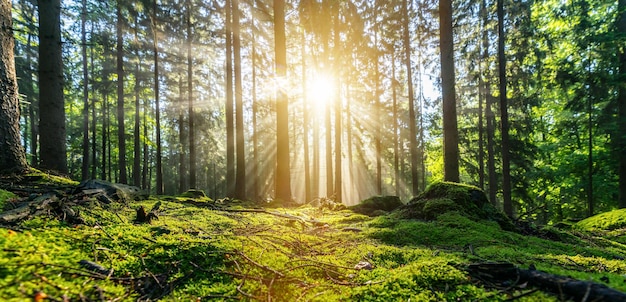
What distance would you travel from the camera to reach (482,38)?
1373 centimetres

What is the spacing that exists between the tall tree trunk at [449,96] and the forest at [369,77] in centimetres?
3

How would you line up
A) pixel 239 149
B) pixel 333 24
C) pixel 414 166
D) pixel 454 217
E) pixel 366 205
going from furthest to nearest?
pixel 414 166
pixel 333 24
pixel 239 149
pixel 366 205
pixel 454 217

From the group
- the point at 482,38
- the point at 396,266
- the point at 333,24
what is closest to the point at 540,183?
the point at 482,38

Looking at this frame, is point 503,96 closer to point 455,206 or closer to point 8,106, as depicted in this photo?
point 455,206

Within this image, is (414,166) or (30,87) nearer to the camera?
(414,166)

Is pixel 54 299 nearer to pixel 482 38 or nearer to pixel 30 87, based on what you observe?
pixel 482 38

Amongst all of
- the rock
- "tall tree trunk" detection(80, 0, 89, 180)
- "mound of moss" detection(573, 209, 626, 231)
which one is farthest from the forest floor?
"tall tree trunk" detection(80, 0, 89, 180)

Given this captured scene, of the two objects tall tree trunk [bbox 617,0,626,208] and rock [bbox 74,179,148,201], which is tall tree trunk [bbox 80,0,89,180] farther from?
tall tree trunk [bbox 617,0,626,208]

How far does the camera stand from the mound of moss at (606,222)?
7578 mm

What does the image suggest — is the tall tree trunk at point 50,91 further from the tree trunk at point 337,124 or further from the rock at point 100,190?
the tree trunk at point 337,124

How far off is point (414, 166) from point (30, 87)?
88.2 feet

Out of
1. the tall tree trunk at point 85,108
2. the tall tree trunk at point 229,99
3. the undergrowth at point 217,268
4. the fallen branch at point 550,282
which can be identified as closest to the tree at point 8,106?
the undergrowth at point 217,268

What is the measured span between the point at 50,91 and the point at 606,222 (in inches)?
601

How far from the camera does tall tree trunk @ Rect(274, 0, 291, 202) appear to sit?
32.7ft
